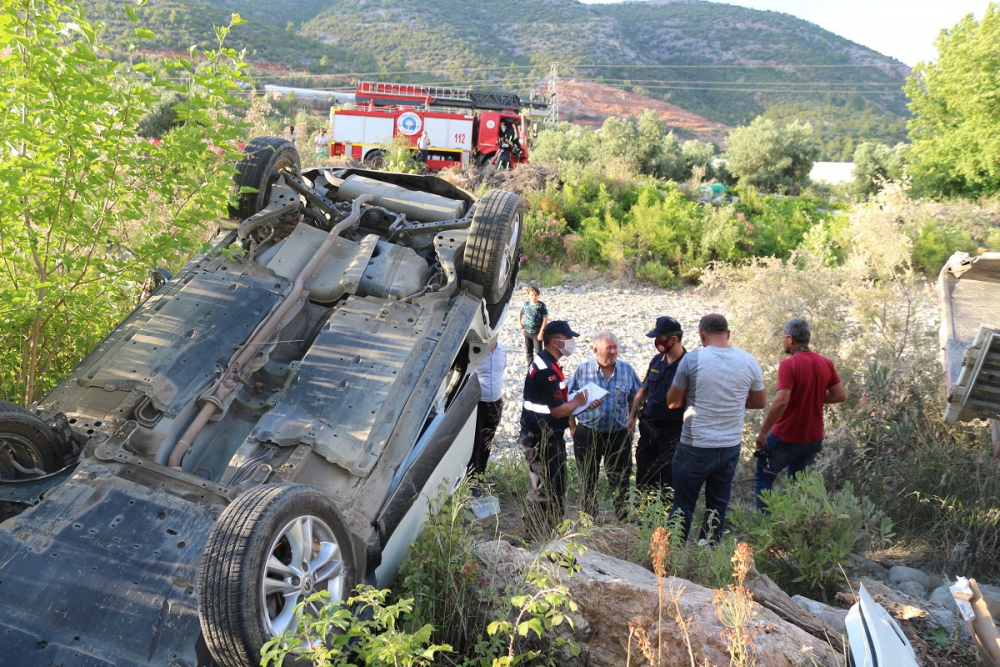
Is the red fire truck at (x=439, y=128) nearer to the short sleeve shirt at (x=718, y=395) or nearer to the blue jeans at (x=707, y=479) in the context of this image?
the short sleeve shirt at (x=718, y=395)

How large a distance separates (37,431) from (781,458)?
15.6 feet

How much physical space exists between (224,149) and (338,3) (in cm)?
7484

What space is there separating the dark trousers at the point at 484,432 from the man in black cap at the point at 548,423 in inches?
27.9

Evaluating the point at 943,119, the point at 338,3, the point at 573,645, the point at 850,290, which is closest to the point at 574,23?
the point at 338,3

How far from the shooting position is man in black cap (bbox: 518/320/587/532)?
15.9 ft

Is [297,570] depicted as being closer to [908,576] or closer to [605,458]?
[605,458]

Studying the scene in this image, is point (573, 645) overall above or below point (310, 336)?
below

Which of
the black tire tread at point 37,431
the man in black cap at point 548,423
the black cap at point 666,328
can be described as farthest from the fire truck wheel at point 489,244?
the black tire tread at point 37,431

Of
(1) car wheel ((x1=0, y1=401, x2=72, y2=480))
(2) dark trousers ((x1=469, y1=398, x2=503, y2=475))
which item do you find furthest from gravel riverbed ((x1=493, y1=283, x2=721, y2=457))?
(1) car wheel ((x1=0, y1=401, x2=72, y2=480))

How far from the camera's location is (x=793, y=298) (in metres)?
7.29

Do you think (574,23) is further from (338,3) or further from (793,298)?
(793,298)

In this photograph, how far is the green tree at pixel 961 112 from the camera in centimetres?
1641

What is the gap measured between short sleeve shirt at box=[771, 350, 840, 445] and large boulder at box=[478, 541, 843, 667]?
2213mm

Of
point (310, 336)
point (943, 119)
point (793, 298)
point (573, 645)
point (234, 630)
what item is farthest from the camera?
point (943, 119)
